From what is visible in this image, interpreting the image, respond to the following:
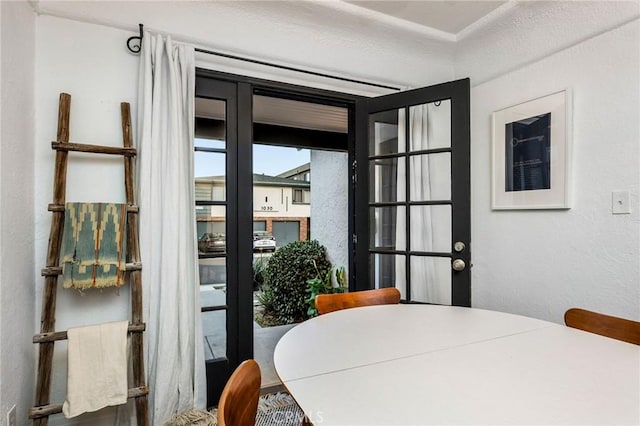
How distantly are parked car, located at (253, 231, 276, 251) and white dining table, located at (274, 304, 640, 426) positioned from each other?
5574 mm

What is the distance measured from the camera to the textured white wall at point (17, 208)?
142 centimetres

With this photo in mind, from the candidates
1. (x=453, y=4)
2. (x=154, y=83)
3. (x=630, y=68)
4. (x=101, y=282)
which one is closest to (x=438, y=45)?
(x=453, y=4)

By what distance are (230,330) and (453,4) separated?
2.52 m

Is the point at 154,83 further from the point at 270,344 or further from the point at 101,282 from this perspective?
the point at 270,344

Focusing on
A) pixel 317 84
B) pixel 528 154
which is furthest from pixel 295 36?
pixel 528 154

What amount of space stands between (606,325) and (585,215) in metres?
0.80

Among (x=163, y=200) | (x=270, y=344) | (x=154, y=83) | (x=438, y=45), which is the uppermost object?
(x=438, y=45)

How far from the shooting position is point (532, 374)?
0.91 metres

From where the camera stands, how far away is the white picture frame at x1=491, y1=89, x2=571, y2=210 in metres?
1.98

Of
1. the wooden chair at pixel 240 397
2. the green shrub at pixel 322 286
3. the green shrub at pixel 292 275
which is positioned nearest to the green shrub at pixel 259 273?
the green shrub at pixel 292 275

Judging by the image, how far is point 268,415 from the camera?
2025 millimetres

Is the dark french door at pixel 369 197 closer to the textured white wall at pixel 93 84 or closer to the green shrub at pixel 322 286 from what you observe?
the textured white wall at pixel 93 84

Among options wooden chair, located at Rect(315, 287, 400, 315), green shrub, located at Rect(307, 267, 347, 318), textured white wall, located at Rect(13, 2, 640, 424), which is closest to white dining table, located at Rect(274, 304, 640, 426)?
wooden chair, located at Rect(315, 287, 400, 315)

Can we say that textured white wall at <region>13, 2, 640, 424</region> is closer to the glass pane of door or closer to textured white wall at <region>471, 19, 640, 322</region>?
textured white wall at <region>471, 19, 640, 322</region>
